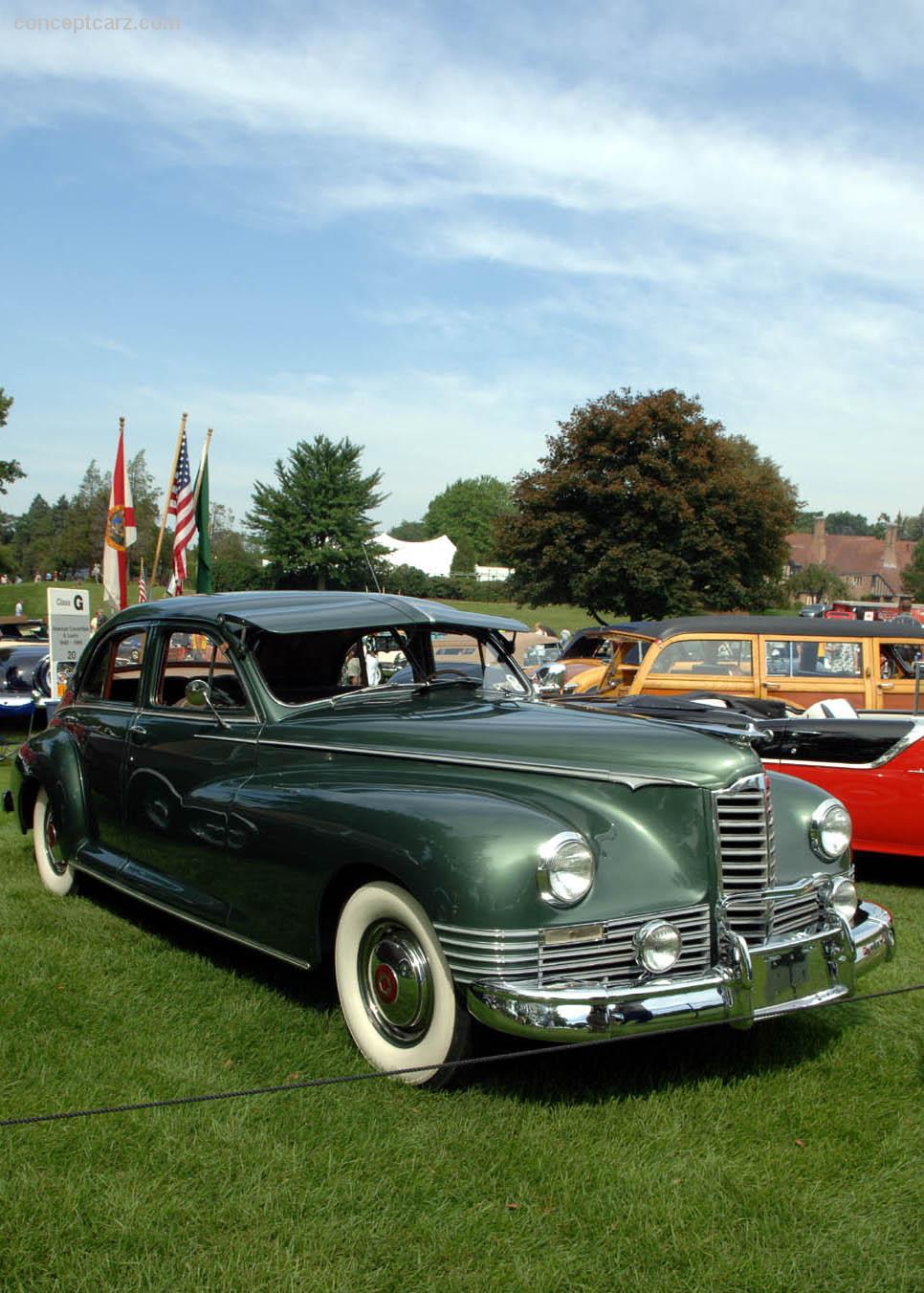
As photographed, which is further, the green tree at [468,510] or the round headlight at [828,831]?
the green tree at [468,510]

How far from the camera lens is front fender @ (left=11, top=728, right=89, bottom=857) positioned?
5.88 metres

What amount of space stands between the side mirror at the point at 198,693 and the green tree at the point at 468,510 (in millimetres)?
129294

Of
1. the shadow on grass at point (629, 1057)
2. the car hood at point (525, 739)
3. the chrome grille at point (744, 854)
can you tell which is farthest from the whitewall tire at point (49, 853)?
the chrome grille at point (744, 854)

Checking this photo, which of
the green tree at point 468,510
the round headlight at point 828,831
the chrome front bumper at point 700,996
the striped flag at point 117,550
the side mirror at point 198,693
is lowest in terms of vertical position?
the chrome front bumper at point 700,996

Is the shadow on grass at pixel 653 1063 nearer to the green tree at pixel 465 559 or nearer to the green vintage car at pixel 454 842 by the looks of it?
the green vintage car at pixel 454 842

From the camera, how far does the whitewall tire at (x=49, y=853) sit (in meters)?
6.26

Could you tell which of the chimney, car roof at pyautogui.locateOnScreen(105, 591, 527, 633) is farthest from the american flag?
the chimney

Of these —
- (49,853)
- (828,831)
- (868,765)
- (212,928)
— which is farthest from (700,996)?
(49,853)

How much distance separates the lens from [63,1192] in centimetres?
305

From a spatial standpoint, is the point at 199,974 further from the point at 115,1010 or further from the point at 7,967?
the point at 7,967

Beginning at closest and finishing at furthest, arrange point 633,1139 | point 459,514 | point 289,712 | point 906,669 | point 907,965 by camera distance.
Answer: point 633,1139, point 289,712, point 907,965, point 906,669, point 459,514

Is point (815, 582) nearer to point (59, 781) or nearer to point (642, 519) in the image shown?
point (642, 519)

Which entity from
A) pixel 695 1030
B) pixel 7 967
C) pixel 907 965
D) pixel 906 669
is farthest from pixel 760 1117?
pixel 906 669

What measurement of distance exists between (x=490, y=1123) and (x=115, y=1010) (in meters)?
1.82
